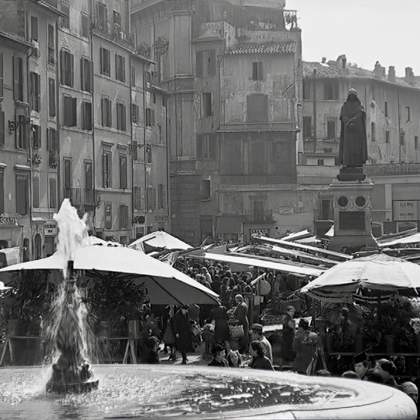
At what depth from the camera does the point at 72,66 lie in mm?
50562

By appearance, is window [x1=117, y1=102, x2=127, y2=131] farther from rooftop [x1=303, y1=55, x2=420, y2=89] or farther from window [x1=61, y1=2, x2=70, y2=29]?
rooftop [x1=303, y1=55, x2=420, y2=89]

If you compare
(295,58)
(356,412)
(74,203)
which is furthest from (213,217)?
(356,412)

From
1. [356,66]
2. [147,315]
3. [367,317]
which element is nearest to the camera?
[367,317]

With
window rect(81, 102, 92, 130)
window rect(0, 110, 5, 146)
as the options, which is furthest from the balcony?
window rect(0, 110, 5, 146)

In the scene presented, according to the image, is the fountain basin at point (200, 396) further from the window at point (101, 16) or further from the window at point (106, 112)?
the window at point (101, 16)

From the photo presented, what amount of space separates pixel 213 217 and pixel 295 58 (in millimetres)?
10801

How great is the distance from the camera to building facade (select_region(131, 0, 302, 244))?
222ft

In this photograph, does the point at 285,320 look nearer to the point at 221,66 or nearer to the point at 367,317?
the point at 367,317

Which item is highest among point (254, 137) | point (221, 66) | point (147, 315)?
point (221, 66)

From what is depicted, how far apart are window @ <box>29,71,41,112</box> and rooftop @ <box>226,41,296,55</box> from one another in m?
23.3

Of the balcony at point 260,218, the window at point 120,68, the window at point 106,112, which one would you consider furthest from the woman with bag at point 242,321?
the balcony at point 260,218

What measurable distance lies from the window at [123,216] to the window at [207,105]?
13040 millimetres

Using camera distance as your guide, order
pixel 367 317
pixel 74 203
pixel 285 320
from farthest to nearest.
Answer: pixel 74 203
pixel 285 320
pixel 367 317

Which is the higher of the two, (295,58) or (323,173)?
(295,58)
